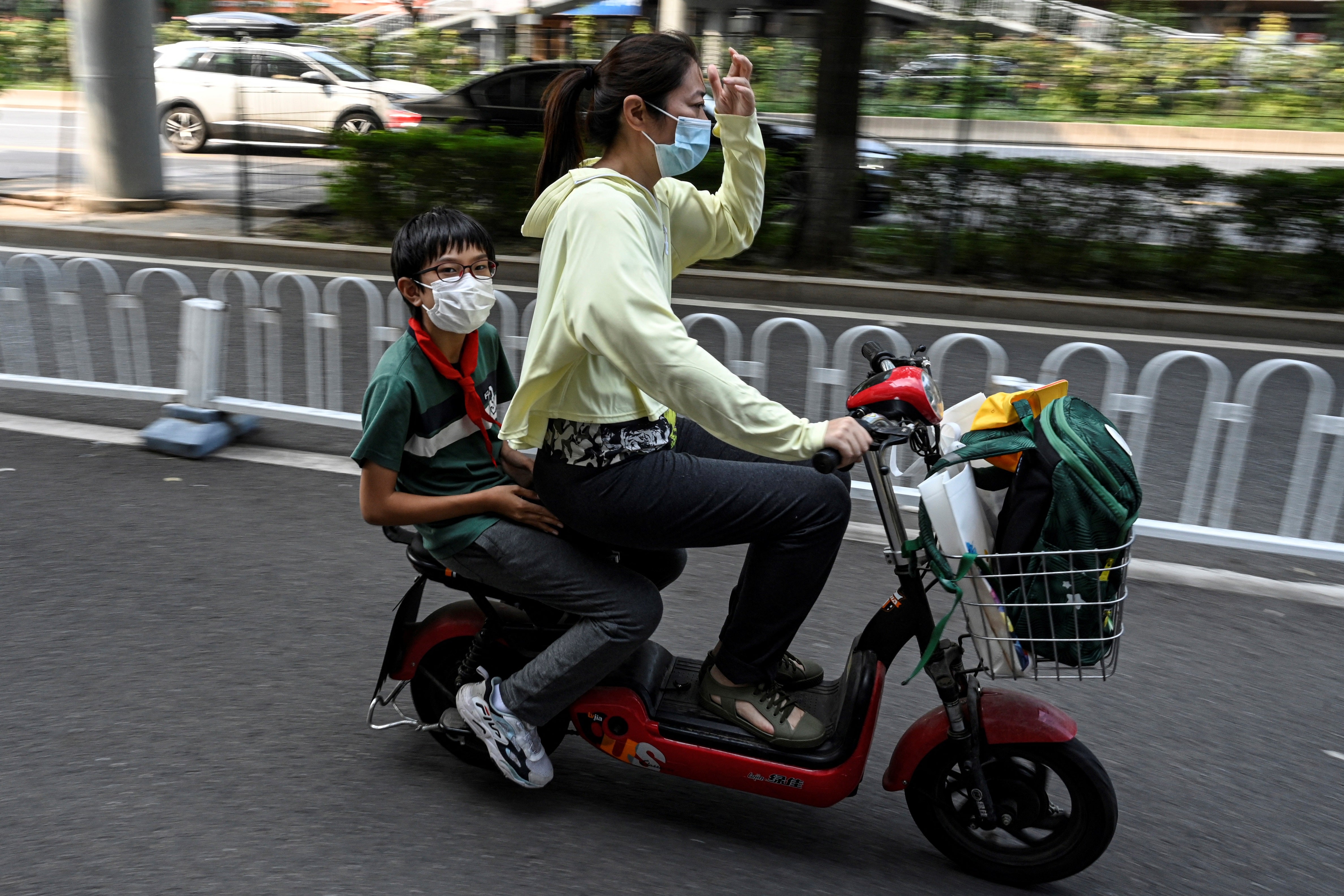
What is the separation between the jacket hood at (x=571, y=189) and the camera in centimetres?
247

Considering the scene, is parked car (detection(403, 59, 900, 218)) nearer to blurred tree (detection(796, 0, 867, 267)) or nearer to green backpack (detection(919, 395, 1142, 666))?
blurred tree (detection(796, 0, 867, 267))

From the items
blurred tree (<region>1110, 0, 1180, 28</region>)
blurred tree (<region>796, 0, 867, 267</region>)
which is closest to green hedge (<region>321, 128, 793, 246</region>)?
blurred tree (<region>796, 0, 867, 267</region>)

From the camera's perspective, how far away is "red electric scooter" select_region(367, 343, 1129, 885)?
250cm

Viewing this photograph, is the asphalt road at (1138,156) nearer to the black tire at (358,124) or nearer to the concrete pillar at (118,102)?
the black tire at (358,124)

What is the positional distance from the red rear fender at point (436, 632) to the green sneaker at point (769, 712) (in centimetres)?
67

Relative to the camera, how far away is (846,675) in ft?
9.32

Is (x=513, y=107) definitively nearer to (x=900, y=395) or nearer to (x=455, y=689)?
(x=455, y=689)

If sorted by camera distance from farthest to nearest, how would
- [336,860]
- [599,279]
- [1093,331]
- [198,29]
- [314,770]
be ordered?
1. [198,29]
2. [1093,331]
3. [314,770]
4. [336,860]
5. [599,279]

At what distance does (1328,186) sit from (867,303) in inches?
155

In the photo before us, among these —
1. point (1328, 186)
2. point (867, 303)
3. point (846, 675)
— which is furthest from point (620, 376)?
point (1328, 186)

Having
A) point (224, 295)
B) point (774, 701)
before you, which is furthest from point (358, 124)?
point (774, 701)

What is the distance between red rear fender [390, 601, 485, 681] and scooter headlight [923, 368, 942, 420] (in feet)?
4.50

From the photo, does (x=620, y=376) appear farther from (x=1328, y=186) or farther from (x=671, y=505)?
(x=1328, y=186)

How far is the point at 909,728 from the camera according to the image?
281 centimetres
